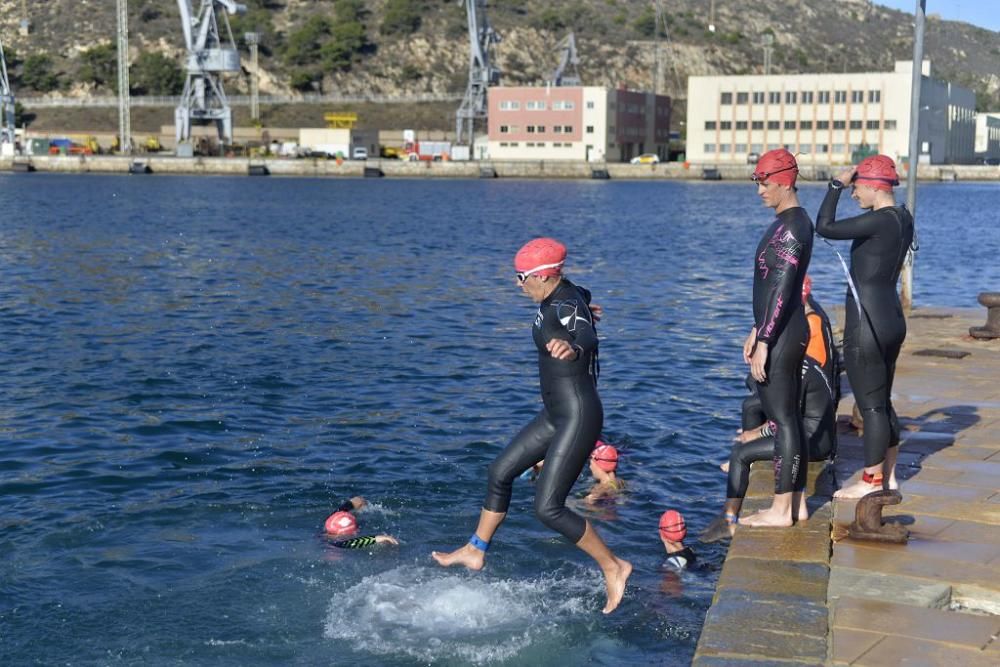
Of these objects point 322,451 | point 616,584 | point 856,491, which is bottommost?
point 322,451

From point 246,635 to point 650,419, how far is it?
25.0 ft

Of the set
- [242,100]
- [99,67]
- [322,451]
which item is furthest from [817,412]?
[99,67]

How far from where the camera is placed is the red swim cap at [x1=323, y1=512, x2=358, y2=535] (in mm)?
9703

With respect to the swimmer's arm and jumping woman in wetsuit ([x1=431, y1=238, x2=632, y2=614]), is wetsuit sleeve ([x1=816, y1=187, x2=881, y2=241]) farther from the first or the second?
the swimmer's arm

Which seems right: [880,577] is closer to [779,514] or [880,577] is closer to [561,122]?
[779,514]

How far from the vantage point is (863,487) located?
26.3 feet

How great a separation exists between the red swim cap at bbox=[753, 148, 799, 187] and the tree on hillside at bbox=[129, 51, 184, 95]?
141964mm

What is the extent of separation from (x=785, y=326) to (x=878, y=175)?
1262mm

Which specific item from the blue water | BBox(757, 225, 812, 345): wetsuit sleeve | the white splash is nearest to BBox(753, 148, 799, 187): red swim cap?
BBox(757, 225, 812, 345): wetsuit sleeve

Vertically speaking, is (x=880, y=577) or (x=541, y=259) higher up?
(x=541, y=259)

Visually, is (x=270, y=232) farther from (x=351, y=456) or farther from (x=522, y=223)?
(x=351, y=456)

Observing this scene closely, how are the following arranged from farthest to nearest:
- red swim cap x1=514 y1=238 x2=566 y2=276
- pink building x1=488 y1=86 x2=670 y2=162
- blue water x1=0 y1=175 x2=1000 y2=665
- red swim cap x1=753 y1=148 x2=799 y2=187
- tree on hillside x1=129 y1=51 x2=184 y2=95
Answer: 1. tree on hillside x1=129 y1=51 x2=184 y2=95
2. pink building x1=488 y1=86 x2=670 y2=162
3. blue water x1=0 y1=175 x2=1000 y2=665
4. red swim cap x1=753 y1=148 x2=799 y2=187
5. red swim cap x1=514 y1=238 x2=566 y2=276

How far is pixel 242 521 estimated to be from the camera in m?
10.2

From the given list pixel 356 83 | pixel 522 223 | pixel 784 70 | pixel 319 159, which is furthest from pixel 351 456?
pixel 784 70
